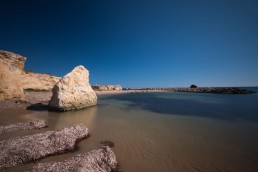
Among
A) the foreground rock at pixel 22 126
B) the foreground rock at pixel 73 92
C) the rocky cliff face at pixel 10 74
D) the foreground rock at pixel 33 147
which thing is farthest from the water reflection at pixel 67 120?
the rocky cliff face at pixel 10 74

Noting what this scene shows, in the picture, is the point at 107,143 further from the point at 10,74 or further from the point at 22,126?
the point at 10,74

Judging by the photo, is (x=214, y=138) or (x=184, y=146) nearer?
(x=184, y=146)

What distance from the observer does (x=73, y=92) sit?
14.9 m

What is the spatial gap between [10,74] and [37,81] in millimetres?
24298

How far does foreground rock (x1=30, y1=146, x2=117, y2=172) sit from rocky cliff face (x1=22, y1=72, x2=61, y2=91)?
40051mm

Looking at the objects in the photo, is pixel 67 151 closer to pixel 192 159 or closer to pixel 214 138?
pixel 192 159

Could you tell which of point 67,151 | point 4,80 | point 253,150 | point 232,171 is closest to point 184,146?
point 232,171

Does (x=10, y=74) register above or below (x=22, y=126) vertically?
above

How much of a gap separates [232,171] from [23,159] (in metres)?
7.08

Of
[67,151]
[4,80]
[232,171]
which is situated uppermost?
[4,80]

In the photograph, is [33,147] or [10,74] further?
[10,74]

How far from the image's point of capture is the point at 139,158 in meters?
5.36

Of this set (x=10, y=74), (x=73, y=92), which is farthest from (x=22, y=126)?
(x=10, y=74)

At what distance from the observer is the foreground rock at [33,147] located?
4449 millimetres
